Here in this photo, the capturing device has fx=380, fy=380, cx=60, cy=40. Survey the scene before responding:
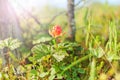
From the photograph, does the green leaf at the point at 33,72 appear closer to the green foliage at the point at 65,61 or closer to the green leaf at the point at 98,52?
the green foliage at the point at 65,61

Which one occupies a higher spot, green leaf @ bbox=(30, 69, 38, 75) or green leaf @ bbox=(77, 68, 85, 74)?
green leaf @ bbox=(30, 69, 38, 75)

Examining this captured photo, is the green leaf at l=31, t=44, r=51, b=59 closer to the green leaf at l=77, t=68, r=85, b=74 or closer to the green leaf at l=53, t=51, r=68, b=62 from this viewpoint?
the green leaf at l=53, t=51, r=68, b=62

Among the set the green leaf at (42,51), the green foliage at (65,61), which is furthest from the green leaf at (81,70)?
the green leaf at (42,51)

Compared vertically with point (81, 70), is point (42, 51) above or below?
above

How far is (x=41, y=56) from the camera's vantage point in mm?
1740

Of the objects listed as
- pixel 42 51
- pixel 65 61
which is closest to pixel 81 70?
pixel 65 61

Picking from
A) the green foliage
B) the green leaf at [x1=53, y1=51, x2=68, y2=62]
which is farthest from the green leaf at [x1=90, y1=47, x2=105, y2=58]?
the green leaf at [x1=53, y1=51, x2=68, y2=62]

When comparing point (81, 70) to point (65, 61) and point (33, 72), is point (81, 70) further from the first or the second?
point (33, 72)

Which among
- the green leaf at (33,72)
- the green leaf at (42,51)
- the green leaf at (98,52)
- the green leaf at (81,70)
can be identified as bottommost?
the green leaf at (81,70)

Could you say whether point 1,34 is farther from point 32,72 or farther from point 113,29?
point 113,29

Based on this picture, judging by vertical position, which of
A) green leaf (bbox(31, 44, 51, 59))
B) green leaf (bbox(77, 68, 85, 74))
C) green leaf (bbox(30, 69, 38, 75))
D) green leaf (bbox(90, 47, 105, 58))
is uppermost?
green leaf (bbox(31, 44, 51, 59))

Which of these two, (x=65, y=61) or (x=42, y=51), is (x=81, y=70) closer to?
(x=65, y=61)

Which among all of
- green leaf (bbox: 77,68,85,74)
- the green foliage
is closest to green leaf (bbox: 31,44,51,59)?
the green foliage

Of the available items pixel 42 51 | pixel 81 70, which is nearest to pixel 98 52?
pixel 81 70
